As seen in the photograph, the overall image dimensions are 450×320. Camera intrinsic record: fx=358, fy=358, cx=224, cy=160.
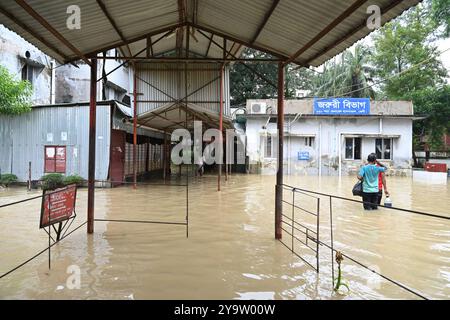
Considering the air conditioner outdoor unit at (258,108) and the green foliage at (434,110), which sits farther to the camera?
the green foliage at (434,110)

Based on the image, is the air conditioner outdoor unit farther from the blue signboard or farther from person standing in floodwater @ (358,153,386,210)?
person standing in floodwater @ (358,153,386,210)

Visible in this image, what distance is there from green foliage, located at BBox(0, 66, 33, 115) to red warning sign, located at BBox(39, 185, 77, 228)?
9791 mm

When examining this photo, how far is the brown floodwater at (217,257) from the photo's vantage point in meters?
4.15

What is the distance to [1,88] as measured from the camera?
13.2 metres

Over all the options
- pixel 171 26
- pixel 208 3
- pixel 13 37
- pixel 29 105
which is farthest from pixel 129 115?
pixel 208 3

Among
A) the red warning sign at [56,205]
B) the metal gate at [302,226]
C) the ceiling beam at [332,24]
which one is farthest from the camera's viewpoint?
the metal gate at [302,226]

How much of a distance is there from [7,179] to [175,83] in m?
7.63

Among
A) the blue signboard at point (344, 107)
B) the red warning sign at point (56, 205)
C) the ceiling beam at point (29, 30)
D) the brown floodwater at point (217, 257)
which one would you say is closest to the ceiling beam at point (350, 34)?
the brown floodwater at point (217, 257)

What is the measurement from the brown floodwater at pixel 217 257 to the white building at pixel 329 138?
13.8 m

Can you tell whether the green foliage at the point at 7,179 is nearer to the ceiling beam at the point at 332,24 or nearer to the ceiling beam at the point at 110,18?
the ceiling beam at the point at 110,18

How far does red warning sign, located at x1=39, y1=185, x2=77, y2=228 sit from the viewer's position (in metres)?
4.97

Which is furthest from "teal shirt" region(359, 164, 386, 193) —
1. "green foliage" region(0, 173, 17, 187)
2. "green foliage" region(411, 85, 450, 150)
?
"green foliage" region(411, 85, 450, 150)

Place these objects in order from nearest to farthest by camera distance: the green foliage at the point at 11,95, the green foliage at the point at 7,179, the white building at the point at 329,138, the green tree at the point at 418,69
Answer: the green foliage at the point at 11,95, the green foliage at the point at 7,179, the white building at the point at 329,138, the green tree at the point at 418,69

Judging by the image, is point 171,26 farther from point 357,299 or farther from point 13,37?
point 13,37
